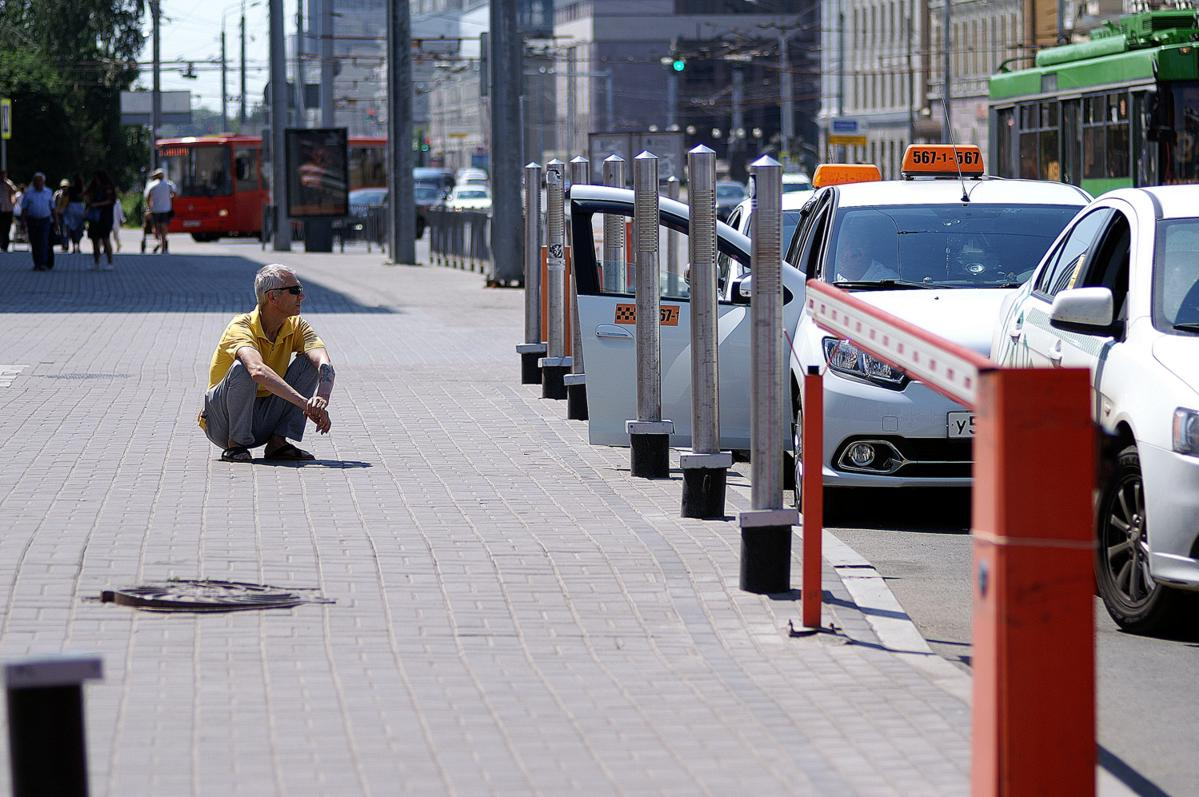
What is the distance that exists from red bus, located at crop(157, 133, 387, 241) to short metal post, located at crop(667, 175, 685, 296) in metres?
43.2

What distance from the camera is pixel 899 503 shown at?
35.9 ft

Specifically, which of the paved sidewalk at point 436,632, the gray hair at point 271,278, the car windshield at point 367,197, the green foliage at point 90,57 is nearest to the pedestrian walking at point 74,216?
the car windshield at point 367,197

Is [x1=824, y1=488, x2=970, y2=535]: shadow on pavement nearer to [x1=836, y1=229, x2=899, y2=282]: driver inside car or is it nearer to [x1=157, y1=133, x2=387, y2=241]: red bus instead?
Result: [x1=836, y1=229, x2=899, y2=282]: driver inside car

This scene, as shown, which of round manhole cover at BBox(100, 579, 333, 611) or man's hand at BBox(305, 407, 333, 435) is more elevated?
man's hand at BBox(305, 407, 333, 435)

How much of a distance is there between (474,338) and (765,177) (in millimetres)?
13862

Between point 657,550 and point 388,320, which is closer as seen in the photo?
point 657,550

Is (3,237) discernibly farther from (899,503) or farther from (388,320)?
(899,503)

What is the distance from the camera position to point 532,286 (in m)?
15.8

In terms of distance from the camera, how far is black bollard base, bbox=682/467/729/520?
9.32 m

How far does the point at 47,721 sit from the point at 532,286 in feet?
39.0

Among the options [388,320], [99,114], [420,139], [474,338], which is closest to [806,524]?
[474,338]

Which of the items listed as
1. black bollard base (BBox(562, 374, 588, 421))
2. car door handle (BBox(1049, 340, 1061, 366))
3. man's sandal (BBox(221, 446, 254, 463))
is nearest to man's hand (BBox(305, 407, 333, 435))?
man's sandal (BBox(221, 446, 254, 463))

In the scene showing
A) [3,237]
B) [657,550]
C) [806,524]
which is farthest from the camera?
[3,237]

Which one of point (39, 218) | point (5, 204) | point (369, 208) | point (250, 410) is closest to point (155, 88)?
point (369, 208)
